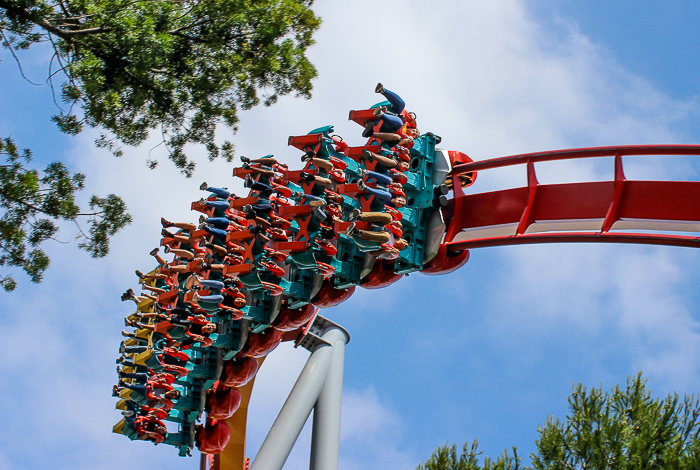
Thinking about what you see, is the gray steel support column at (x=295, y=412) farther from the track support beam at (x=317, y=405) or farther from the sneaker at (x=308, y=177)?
the sneaker at (x=308, y=177)

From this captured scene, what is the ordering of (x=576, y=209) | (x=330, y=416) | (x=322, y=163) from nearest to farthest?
(x=576, y=209) → (x=322, y=163) → (x=330, y=416)

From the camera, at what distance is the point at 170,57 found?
25.5ft

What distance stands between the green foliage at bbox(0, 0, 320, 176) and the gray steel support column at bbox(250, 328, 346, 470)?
2.91 m

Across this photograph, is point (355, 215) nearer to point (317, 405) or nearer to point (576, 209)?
point (576, 209)

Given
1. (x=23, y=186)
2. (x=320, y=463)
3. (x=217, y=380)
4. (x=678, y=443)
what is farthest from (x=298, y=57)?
(x=678, y=443)

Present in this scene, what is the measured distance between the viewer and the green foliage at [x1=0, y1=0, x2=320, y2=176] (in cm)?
690

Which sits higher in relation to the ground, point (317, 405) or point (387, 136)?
point (387, 136)

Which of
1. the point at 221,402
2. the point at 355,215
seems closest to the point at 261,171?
the point at 355,215

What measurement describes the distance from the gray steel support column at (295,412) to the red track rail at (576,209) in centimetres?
359

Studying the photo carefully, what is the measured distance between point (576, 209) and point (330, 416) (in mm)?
4721

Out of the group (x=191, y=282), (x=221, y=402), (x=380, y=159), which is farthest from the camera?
(x=221, y=402)

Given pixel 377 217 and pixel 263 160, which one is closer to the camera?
pixel 377 217

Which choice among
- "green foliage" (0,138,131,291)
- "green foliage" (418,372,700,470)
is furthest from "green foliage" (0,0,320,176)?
"green foliage" (418,372,700,470)

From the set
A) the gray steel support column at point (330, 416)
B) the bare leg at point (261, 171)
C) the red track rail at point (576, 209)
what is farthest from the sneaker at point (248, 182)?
the gray steel support column at point (330, 416)
